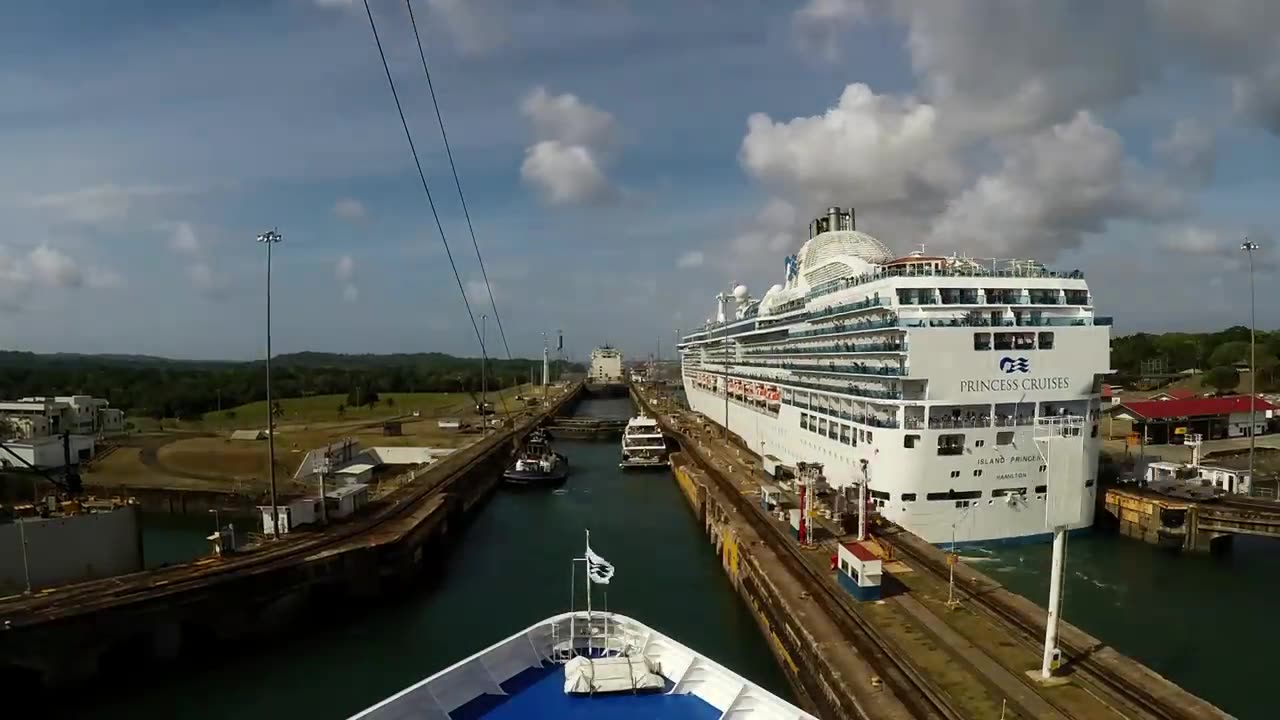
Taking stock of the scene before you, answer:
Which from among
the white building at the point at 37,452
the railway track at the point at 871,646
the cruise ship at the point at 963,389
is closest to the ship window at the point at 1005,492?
the cruise ship at the point at 963,389

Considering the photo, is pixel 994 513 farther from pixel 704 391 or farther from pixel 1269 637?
pixel 704 391

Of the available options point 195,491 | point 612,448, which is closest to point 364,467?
point 195,491

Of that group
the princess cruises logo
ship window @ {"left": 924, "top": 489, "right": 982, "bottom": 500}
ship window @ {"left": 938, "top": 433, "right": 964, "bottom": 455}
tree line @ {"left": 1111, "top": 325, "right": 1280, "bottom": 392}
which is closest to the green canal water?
ship window @ {"left": 924, "top": 489, "right": 982, "bottom": 500}

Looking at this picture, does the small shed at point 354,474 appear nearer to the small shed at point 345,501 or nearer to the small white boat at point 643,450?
the small shed at point 345,501

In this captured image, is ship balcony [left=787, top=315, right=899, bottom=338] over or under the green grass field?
over

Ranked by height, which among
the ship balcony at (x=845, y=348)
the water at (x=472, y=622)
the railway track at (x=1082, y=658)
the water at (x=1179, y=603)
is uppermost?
the ship balcony at (x=845, y=348)

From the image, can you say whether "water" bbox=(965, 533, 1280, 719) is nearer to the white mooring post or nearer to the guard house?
the white mooring post
